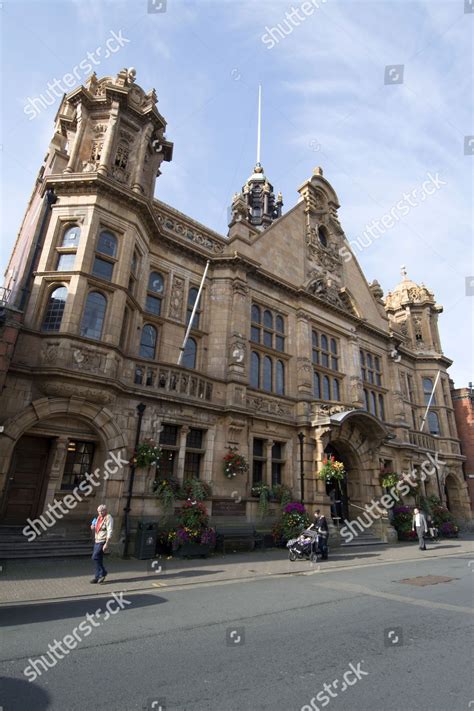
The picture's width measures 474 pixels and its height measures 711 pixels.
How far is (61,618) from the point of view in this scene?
21.0 ft

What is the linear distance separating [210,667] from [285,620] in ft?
7.80

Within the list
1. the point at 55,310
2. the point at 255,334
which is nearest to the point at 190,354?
the point at 255,334

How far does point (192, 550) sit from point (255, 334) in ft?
36.6

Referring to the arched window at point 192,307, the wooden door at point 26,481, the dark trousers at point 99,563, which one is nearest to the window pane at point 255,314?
the arched window at point 192,307

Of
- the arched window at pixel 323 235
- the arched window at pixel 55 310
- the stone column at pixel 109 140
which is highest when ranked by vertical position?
the arched window at pixel 323 235

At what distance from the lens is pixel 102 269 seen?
15.1 meters

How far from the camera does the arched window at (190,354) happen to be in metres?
18.2

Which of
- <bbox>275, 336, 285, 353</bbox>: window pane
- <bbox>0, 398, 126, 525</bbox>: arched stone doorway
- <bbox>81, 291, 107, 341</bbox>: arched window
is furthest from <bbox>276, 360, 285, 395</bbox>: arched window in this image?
<bbox>81, 291, 107, 341</bbox>: arched window

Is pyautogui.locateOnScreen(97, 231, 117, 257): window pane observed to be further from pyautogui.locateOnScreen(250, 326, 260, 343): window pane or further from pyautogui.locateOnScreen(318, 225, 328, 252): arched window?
pyautogui.locateOnScreen(318, 225, 328, 252): arched window

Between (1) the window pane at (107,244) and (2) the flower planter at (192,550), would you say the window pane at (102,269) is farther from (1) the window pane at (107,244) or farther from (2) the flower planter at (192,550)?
(2) the flower planter at (192,550)

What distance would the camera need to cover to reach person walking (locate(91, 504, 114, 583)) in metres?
8.87

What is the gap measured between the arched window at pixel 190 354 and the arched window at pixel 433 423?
921 inches

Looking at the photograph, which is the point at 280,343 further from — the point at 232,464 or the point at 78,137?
the point at 78,137

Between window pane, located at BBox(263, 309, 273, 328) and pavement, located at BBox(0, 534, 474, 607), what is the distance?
36.9 ft
